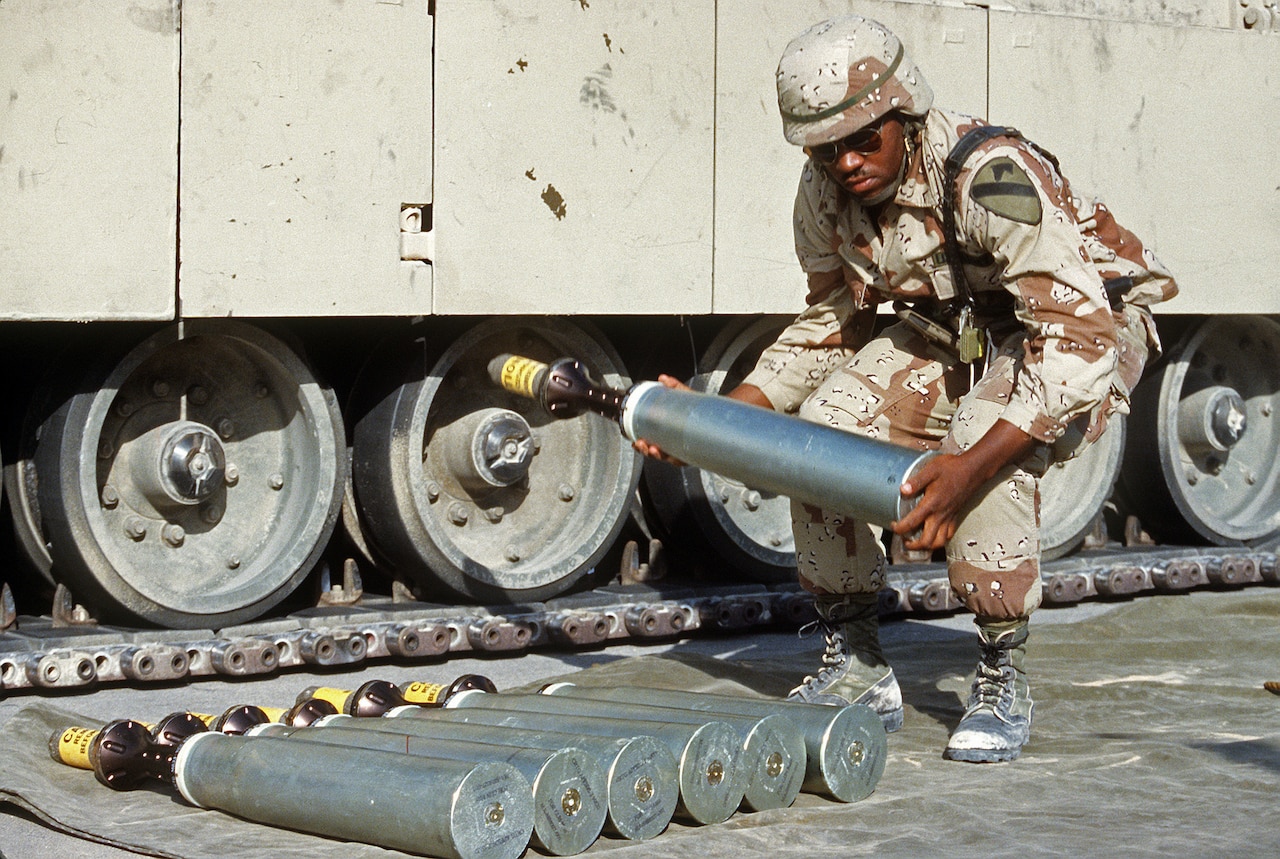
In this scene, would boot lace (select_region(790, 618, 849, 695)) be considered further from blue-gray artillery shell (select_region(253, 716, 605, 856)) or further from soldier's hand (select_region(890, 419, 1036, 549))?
blue-gray artillery shell (select_region(253, 716, 605, 856))

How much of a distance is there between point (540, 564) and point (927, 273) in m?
2.34

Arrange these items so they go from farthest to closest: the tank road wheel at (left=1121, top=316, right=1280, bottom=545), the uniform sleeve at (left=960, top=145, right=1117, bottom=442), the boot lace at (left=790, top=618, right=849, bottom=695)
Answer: the tank road wheel at (left=1121, top=316, right=1280, bottom=545) → the boot lace at (left=790, top=618, right=849, bottom=695) → the uniform sleeve at (left=960, top=145, right=1117, bottom=442)

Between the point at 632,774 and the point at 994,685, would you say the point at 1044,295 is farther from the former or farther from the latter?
the point at 632,774

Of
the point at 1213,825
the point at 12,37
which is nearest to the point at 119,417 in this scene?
the point at 12,37

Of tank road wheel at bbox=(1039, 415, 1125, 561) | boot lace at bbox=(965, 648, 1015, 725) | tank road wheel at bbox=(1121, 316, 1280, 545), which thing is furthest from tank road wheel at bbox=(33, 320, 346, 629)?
tank road wheel at bbox=(1121, 316, 1280, 545)

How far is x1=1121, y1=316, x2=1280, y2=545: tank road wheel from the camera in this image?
8312 millimetres

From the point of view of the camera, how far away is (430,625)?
21.1 ft

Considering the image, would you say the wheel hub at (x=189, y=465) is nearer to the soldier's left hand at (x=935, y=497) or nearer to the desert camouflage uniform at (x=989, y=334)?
the desert camouflage uniform at (x=989, y=334)

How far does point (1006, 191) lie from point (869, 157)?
387mm

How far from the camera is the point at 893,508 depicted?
4.39 m

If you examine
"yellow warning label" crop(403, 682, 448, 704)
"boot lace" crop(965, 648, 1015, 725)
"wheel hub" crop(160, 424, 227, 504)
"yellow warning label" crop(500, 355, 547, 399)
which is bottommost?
"yellow warning label" crop(403, 682, 448, 704)

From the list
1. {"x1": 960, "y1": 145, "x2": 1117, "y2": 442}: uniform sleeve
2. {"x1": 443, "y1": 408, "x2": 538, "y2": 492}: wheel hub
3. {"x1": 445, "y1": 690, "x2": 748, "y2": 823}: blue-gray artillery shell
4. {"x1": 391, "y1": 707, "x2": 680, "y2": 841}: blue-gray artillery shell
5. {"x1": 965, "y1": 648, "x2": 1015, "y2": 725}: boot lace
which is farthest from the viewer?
{"x1": 443, "y1": 408, "x2": 538, "y2": 492}: wheel hub

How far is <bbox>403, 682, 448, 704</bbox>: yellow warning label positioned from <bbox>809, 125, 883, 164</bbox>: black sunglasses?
67.1 inches

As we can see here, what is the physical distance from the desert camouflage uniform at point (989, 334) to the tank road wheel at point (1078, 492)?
2.81m
